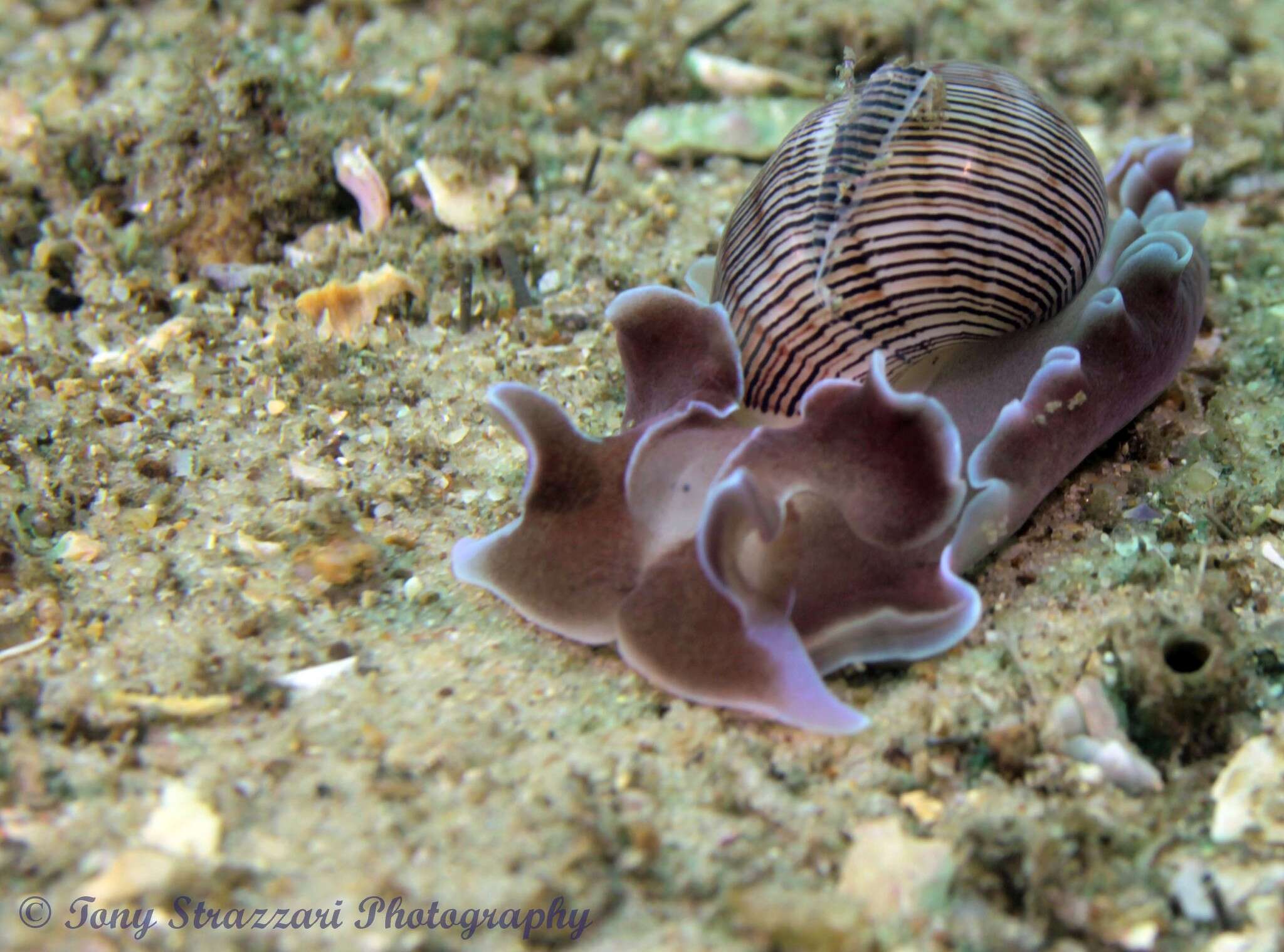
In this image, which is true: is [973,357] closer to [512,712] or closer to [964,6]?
[512,712]

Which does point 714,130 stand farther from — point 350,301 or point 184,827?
point 184,827

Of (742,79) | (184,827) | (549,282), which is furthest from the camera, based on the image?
(742,79)

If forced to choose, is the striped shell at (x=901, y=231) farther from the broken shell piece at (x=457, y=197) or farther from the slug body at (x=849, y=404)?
the broken shell piece at (x=457, y=197)

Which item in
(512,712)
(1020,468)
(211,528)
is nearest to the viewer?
(512,712)

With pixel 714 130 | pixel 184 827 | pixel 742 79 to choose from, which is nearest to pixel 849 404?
pixel 184 827

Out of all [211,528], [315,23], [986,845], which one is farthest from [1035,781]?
[315,23]

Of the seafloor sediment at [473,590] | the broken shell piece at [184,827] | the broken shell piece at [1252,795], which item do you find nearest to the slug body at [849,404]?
the seafloor sediment at [473,590]
